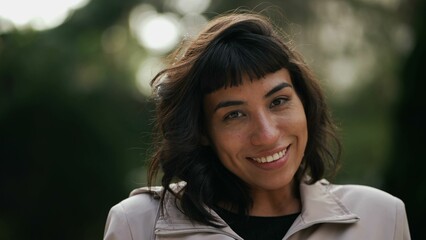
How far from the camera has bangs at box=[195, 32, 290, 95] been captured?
2934mm

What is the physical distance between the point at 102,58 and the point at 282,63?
412cm

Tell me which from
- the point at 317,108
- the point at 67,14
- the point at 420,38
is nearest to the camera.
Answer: the point at 317,108

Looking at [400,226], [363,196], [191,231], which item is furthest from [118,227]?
[400,226]

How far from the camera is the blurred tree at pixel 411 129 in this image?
4645 mm

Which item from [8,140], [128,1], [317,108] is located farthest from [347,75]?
[317,108]

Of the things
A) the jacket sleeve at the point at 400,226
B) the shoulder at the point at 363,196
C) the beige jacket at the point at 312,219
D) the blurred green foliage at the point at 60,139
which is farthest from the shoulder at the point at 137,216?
the blurred green foliage at the point at 60,139

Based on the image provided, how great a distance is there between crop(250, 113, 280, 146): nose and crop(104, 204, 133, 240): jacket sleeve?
554 millimetres

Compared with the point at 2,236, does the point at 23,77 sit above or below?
above

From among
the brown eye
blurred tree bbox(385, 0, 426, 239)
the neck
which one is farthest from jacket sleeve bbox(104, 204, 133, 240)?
blurred tree bbox(385, 0, 426, 239)

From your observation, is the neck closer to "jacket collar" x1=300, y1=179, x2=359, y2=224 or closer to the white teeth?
"jacket collar" x1=300, y1=179, x2=359, y2=224

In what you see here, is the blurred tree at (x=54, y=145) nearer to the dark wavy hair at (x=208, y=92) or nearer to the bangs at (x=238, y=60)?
the dark wavy hair at (x=208, y=92)

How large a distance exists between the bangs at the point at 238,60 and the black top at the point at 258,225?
0.47 meters

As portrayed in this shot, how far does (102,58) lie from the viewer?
697 cm

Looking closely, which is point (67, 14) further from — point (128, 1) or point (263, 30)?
point (263, 30)
